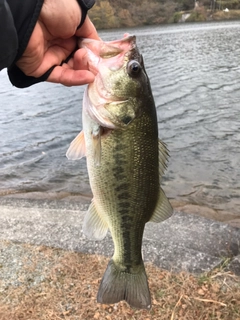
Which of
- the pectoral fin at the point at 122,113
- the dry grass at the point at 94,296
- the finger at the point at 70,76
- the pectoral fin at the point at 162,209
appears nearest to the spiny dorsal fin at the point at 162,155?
the pectoral fin at the point at 162,209

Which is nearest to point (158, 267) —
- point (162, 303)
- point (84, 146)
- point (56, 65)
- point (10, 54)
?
point (162, 303)

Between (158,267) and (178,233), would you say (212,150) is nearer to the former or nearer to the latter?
(178,233)

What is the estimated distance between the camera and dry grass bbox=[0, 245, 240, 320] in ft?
11.6

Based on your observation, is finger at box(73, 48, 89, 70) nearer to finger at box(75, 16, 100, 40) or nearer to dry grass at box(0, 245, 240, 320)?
finger at box(75, 16, 100, 40)

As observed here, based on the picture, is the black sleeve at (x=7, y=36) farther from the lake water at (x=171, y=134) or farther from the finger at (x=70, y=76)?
the lake water at (x=171, y=134)

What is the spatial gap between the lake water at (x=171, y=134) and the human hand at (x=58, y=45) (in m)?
5.07

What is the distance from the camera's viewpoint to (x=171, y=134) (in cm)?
1023

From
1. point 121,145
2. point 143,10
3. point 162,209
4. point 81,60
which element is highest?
point 81,60

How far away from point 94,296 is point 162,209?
65.3 inches

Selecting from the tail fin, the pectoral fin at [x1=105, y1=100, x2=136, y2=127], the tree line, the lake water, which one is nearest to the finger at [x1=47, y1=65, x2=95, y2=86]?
the pectoral fin at [x1=105, y1=100, x2=136, y2=127]

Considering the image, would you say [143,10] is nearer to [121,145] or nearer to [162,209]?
[162,209]

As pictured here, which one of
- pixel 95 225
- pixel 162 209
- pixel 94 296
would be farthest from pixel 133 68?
pixel 94 296

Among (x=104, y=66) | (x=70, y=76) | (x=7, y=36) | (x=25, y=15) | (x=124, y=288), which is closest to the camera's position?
(x=7, y=36)

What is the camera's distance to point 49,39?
261cm
